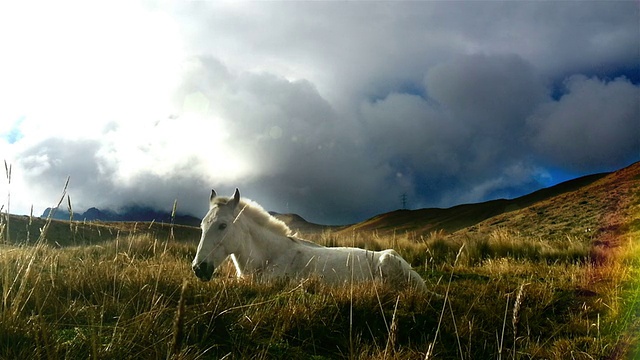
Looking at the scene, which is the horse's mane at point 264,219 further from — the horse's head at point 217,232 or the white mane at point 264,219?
the horse's head at point 217,232

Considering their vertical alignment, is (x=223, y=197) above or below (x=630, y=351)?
above

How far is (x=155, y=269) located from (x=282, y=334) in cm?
240

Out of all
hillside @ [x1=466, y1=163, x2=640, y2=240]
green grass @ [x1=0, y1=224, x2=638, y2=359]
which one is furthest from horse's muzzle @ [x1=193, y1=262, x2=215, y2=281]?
hillside @ [x1=466, y1=163, x2=640, y2=240]

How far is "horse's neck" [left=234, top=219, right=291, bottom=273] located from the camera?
300 inches

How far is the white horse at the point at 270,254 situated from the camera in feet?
22.5

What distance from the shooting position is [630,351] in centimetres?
383

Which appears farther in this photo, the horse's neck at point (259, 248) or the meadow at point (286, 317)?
the horse's neck at point (259, 248)

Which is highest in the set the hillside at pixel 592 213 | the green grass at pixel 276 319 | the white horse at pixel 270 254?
the hillside at pixel 592 213

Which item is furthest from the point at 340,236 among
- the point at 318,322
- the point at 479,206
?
the point at 479,206

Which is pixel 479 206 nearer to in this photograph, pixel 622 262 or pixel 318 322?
pixel 622 262

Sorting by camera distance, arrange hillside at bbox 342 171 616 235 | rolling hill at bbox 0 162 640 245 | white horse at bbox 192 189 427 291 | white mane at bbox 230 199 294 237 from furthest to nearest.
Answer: hillside at bbox 342 171 616 235
rolling hill at bbox 0 162 640 245
white mane at bbox 230 199 294 237
white horse at bbox 192 189 427 291

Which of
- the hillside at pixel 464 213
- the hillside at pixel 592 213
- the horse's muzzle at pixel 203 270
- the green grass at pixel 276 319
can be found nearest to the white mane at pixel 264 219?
the horse's muzzle at pixel 203 270

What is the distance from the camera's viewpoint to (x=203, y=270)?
21.0ft

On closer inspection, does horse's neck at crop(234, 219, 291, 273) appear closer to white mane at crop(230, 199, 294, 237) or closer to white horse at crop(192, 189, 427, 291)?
white horse at crop(192, 189, 427, 291)
